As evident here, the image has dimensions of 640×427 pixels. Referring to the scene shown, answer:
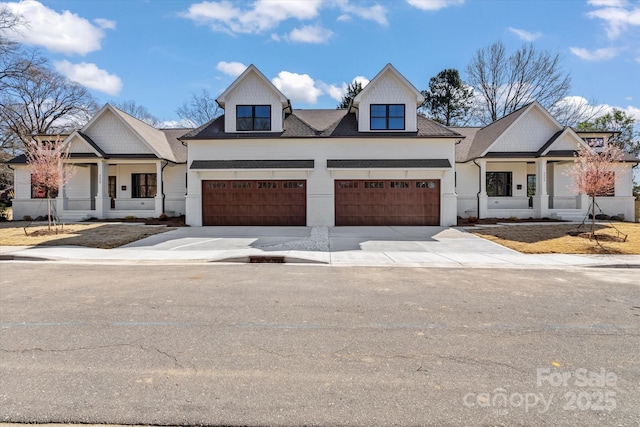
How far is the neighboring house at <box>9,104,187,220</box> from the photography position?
23.2 meters

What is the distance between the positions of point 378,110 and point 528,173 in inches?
468

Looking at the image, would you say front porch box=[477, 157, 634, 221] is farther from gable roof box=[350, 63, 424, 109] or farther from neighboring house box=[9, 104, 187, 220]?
neighboring house box=[9, 104, 187, 220]

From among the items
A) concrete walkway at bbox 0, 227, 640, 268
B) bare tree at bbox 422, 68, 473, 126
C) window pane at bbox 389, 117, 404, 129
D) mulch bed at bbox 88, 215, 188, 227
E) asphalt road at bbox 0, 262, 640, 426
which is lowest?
asphalt road at bbox 0, 262, 640, 426

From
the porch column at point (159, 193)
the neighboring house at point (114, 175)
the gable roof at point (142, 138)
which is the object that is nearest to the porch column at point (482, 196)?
the neighboring house at point (114, 175)

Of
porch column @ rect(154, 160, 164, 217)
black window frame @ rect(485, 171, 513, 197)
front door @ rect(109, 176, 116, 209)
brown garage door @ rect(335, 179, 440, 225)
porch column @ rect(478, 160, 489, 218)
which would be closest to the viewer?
brown garage door @ rect(335, 179, 440, 225)

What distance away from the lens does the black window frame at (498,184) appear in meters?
24.5

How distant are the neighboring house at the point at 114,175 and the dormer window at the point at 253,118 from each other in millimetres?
6173

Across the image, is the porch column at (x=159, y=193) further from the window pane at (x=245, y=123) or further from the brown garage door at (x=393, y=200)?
the brown garage door at (x=393, y=200)

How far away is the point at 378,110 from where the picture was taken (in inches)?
834

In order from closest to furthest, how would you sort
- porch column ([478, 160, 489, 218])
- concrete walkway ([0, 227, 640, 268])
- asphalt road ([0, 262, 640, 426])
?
1. asphalt road ([0, 262, 640, 426])
2. concrete walkway ([0, 227, 640, 268])
3. porch column ([478, 160, 489, 218])

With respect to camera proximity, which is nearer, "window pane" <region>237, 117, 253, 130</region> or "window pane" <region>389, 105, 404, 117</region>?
"window pane" <region>389, 105, 404, 117</region>

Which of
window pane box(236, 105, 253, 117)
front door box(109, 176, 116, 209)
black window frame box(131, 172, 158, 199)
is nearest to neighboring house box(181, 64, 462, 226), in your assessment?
window pane box(236, 105, 253, 117)

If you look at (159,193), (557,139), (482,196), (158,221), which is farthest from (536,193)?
(159,193)

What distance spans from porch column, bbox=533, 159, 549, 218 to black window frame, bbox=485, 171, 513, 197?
6.66 feet
